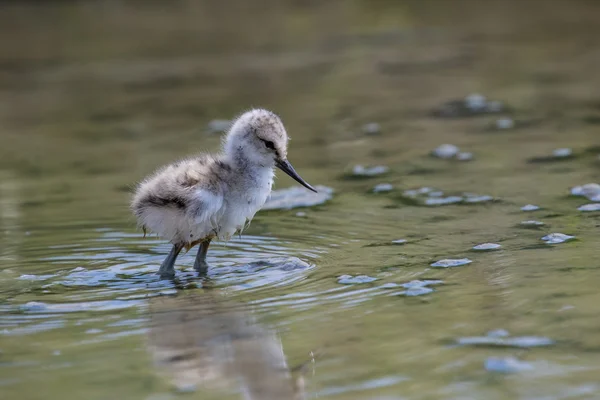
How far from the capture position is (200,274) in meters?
5.67

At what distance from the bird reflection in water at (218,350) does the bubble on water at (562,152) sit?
3.51 m

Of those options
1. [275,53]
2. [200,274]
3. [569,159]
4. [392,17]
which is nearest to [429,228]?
[200,274]

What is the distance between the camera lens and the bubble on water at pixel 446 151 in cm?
803

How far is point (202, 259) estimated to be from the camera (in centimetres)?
583

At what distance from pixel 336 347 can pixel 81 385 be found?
0.97 meters

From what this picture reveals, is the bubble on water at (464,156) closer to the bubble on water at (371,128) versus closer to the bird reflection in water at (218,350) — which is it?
the bubble on water at (371,128)

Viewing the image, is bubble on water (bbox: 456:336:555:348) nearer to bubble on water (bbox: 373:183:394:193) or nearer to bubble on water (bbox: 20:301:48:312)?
bubble on water (bbox: 20:301:48:312)

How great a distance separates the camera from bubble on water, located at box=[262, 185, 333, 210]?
23.2 feet

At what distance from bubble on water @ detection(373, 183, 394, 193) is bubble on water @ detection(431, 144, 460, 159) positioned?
868 mm

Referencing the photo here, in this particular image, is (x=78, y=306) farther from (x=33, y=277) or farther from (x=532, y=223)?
(x=532, y=223)

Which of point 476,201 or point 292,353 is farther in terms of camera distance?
point 476,201

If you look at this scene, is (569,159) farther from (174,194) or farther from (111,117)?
(111,117)

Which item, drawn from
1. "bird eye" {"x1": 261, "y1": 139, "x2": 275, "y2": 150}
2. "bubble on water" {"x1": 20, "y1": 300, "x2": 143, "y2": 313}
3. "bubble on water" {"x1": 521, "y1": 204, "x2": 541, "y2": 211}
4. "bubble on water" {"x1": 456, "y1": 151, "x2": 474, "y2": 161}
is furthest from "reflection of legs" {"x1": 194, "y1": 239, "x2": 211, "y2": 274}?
"bubble on water" {"x1": 456, "y1": 151, "x2": 474, "y2": 161}

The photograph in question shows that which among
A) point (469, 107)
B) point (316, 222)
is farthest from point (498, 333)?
point (469, 107)
